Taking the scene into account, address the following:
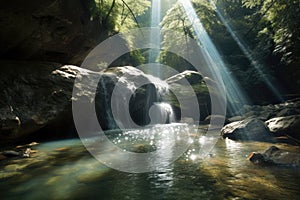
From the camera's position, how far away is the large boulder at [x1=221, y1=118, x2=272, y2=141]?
9586 millimetres

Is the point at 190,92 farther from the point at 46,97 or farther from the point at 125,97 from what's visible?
the point at 46,97

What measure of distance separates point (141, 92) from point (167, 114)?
10.4 ft

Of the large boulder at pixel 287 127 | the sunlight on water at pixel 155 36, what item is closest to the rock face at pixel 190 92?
the large boulder at pixel 287 127

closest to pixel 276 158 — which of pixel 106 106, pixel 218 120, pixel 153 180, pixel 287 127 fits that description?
pixel 153 180

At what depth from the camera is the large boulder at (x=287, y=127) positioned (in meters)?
9.01

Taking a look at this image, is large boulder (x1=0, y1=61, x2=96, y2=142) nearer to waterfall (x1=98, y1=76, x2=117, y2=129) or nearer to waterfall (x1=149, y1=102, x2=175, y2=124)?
waterfall (x1=98, y1=76, x2=117, y2=129)

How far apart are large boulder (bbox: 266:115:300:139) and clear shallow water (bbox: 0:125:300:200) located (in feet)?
11.3

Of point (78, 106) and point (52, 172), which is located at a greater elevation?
point (78, 106)

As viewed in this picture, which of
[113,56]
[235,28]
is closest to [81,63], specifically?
[113,56]

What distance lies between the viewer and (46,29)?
12.1 m

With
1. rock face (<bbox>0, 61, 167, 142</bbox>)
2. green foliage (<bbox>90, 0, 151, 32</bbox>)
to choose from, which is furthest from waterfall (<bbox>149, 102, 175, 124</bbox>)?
green foliage (<bbox>90, 0, 151, 32</bbox>)

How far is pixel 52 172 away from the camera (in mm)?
5801

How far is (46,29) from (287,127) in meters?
12.1

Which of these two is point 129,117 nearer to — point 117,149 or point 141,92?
point 141,92
